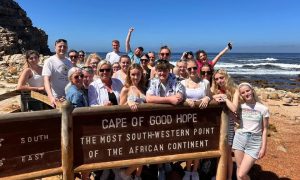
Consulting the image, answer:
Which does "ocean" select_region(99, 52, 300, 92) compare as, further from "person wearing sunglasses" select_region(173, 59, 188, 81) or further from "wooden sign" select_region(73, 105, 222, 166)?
"wooden sign" select_region(73, 105, 222, 166)

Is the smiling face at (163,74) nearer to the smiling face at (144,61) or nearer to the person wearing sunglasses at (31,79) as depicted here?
the person wearing sunglasses at (31,79)

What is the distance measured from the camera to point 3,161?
356 centimetres

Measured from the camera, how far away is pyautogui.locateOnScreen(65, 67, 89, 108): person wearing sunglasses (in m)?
4.71

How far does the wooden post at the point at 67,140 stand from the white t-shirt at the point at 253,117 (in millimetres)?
2659

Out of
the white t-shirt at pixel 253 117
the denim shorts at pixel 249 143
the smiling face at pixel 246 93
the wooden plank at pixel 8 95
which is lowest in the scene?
the denim shorts at pixel 249 143

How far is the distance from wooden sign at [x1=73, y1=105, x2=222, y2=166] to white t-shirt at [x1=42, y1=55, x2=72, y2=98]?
2.33 m

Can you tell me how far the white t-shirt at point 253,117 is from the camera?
520cm

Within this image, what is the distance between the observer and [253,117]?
17.1 feet

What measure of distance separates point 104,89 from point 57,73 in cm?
138

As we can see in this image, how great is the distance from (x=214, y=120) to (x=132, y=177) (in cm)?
163

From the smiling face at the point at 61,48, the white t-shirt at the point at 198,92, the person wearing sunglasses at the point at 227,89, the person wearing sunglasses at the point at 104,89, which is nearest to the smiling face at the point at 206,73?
the person wearing sunglasses at the point at 227,89

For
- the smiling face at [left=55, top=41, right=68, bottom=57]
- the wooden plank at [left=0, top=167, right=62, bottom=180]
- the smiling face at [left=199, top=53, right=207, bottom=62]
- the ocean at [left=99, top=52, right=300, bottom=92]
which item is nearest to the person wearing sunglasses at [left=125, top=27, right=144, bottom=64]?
the smiling face at [left=199, top=53, right=207, bottom=62]

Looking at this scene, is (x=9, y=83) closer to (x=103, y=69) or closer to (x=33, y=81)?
(x=33, y=81)

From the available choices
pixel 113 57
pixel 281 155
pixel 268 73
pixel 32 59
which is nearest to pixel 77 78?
pixel 32 59
